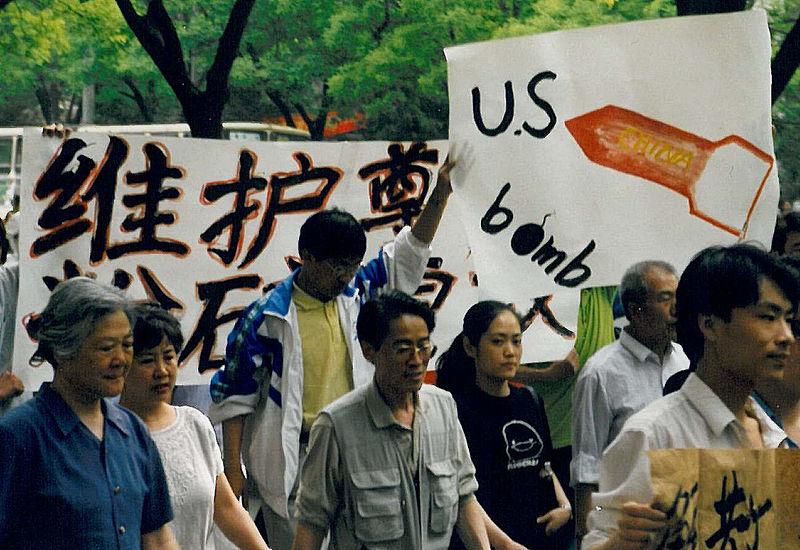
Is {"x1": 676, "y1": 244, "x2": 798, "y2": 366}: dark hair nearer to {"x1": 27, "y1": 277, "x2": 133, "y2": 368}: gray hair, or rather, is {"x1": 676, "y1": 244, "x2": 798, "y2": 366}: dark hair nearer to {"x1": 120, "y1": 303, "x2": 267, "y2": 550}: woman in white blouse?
{"x1": 27, "y1": 277, "x2": 133, "y2": 368}: gray hair

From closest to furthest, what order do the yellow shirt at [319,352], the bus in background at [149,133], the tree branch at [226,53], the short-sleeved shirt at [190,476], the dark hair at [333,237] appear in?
1. the short-sleeved shirt at [190,476]
2. the dark hair at [333,237]
3. the yellow shirt at [319,352]
4. the tree branch at [226,53]
5. the bus in background at [149,133]

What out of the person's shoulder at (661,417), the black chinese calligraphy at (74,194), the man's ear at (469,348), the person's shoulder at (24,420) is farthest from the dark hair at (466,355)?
the person's shoulder at (661,417)

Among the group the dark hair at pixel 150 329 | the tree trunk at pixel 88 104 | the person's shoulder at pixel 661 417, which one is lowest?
the dark hair at pixel 150 329

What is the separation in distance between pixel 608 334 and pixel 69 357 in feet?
12.8

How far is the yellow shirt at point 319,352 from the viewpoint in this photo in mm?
5613

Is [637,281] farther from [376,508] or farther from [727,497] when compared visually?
[727,497]

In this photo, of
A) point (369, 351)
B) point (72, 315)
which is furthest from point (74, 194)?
point (72, 315)

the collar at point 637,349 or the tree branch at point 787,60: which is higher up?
the tree branch at point 787,60

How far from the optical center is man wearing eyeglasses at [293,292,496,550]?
4.72 m

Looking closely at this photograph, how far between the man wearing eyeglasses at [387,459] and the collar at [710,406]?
1689mm

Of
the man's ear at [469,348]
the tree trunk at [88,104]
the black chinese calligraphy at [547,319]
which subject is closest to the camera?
the man's ear at [469,348]

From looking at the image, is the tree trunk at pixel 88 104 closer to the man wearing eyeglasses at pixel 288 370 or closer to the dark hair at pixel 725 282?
the man wearing eyeglasses at pixel 288 370

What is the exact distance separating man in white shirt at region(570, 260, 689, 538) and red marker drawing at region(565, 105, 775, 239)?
61 cm

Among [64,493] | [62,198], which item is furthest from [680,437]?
[62,198]
